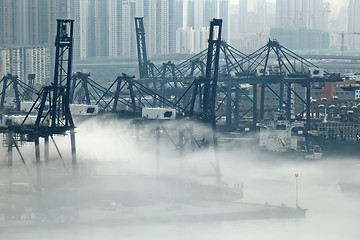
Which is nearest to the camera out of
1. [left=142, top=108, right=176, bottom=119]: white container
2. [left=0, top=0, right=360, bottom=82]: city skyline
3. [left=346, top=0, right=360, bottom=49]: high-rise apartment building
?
[left=142, top=108, right=176, bottom=119]: white container

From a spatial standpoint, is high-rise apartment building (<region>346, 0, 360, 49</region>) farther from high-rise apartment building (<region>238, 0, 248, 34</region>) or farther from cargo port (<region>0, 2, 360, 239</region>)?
cargo port (<region>0, 2, 360, 239</region>)

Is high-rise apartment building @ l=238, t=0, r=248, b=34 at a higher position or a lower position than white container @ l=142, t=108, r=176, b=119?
higher

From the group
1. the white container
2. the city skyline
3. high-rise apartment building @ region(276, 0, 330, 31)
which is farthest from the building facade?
high-rise apartment building @ region(276, 0, 330, 31)

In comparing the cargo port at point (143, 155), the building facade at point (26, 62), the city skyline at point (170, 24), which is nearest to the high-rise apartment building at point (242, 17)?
the city skyline at point (170, 24)

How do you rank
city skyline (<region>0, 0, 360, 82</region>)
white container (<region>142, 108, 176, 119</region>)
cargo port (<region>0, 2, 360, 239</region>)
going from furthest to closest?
city skyline (<region>0, 0, 360, 82</region>) → white container (<region>142, 108, 176, 119</region>) → cargo port (<region>0, 2, 360, 239</region>)

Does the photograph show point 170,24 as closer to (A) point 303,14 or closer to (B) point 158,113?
(A) point 303,14

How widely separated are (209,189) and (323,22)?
118 m

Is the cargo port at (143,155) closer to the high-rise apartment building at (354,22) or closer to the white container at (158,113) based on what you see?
the white container at (158,113)

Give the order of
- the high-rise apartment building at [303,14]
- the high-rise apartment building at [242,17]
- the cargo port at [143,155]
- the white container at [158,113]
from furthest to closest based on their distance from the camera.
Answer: the high-rise apartment building at [242,17] → the high-rise apartment building at [303,14] → the white container at [158,113] → the cargo port at [143,155]

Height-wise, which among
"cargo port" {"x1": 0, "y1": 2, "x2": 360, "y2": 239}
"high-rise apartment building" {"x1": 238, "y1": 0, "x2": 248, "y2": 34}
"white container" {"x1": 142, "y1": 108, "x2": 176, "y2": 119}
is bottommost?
"cargo port" {"x1": 0, "y1": 2, "x2": 360, "y2": 239}

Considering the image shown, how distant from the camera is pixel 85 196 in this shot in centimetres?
4456

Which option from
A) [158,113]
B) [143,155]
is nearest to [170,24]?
[143,155]

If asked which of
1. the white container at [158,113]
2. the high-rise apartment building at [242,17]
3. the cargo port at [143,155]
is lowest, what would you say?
the cargo port at [143,155]

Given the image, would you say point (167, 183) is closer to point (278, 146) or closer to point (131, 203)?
point (131, 203)
